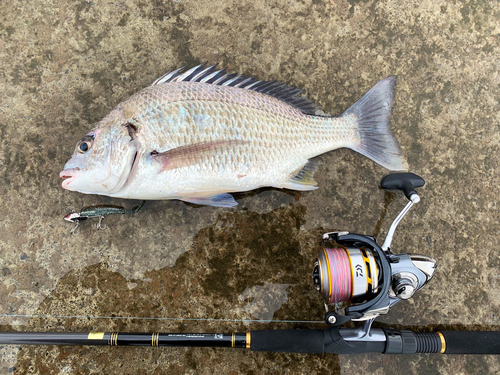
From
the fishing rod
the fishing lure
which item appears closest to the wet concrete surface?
the fishing lure

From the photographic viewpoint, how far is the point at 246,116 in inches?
69.7

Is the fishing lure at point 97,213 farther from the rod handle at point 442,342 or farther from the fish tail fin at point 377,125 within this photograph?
the rod handle at point 442,342

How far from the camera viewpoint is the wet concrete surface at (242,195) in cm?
187

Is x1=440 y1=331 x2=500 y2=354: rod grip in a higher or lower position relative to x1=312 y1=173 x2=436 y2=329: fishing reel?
lower

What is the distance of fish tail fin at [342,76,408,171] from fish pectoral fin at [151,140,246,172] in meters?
0.85

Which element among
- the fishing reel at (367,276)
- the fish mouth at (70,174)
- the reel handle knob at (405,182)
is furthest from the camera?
the reel handle knob at (405,182)

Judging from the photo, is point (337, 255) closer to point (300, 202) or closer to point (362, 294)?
point (362, 294)

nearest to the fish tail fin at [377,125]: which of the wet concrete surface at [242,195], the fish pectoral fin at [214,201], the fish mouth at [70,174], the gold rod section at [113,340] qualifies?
the wet concrete surface at [242,195]

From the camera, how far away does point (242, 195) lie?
1980mm

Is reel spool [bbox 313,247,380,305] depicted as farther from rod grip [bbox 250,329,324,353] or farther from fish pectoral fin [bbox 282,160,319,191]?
fish pectoral fin [bbox 282,160,319,191]

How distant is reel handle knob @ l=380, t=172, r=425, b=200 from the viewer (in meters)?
1.77

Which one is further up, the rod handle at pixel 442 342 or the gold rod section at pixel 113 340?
the rod handle at pixel 442 342

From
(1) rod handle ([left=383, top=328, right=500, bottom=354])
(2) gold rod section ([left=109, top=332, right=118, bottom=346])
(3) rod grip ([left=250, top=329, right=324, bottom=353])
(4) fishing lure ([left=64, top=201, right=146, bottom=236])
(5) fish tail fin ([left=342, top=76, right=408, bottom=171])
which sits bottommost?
(2) gold rod section ([left=109, top=332, right=118, bottom=346])

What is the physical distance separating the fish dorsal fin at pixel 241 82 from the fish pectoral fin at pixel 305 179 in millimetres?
353
